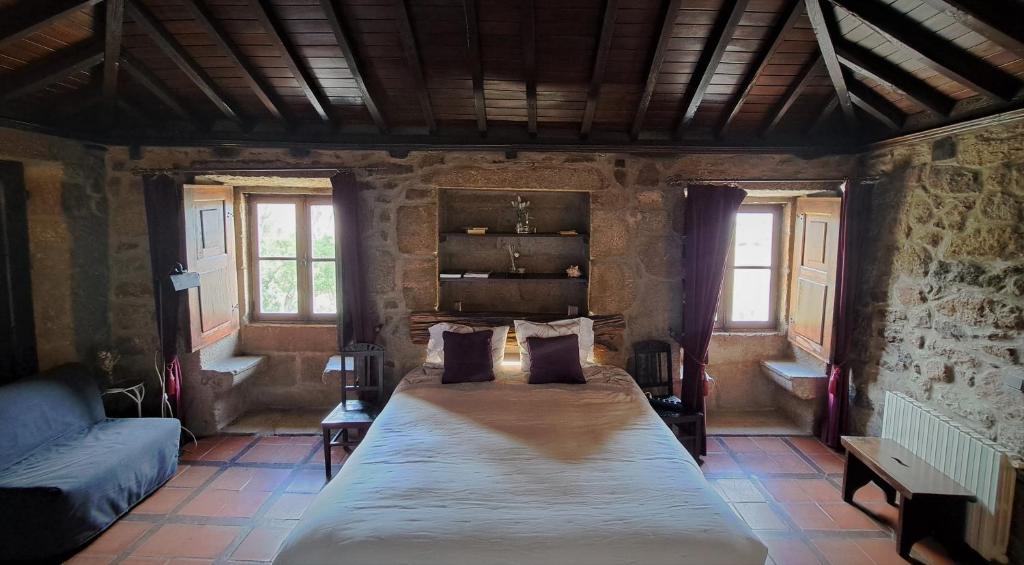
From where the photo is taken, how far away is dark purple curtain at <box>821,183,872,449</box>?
405cm

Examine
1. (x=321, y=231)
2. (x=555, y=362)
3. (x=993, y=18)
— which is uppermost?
(x=993, y=18)

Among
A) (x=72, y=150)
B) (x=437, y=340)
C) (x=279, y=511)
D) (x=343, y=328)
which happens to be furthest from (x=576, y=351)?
(x=72, y=150)

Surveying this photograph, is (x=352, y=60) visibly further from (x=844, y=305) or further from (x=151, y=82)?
(x=844, y=305)

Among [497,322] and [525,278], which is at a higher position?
[525,278]

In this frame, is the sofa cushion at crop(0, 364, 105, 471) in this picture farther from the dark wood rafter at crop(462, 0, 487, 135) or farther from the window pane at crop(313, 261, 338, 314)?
the dark wood rafter at crop(462, 0, 487, 135)

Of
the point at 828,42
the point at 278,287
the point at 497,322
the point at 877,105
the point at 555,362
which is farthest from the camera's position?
the point at 278,287

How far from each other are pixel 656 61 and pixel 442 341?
2486 millimetres

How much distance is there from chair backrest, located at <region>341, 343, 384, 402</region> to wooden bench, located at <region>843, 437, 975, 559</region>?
3.31m

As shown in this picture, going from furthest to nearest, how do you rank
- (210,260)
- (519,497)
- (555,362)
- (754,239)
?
(754,239), (210,260), (555,362), (519,497)

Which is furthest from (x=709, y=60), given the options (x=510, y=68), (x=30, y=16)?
(x=30, y=16)

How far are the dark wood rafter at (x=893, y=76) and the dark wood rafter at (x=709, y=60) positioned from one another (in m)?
0.72

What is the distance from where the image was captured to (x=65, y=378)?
366 centimetres

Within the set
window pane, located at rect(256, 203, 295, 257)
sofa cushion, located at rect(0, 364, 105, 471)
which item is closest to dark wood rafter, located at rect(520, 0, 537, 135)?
window pane, located at rect(256, 203, 295, 257)

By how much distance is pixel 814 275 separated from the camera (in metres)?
4.57
